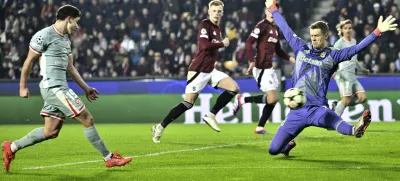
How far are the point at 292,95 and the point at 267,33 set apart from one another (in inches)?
Answer: 211

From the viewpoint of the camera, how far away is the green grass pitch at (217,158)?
8.66m

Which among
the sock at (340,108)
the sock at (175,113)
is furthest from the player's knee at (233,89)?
the sock at (340,108)

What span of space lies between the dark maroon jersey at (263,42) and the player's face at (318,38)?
4.91 m

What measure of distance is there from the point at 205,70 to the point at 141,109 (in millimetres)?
6321

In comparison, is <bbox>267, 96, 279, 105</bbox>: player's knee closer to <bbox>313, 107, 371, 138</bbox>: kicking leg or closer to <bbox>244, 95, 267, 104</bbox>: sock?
<bbox>244, 95, 267, 104</bbox>: sock

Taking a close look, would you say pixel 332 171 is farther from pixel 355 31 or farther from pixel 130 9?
pixel 130 9

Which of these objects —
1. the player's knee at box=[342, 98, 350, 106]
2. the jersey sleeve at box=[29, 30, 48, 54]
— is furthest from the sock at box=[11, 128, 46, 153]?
the player's knee at box=[342, 98, 350, 106]

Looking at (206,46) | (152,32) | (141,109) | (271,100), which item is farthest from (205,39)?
(152,32)

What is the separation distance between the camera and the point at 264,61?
1476 cm

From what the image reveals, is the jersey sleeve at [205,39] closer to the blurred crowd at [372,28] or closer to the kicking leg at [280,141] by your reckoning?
the kicking leg at [280,141]

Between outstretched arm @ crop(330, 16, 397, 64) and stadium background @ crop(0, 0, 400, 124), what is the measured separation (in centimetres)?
914

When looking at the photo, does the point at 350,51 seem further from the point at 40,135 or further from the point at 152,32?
the point at 152,32

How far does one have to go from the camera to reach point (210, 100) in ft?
62.3

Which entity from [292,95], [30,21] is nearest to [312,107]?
[292,95]
